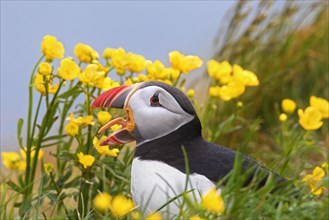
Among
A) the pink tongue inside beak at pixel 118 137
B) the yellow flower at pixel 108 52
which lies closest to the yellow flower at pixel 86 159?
the pink tongue inside beak at pixel 118 137

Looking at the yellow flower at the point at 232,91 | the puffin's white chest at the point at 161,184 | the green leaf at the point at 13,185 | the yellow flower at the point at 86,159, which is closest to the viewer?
the puffin's white chest at the point at 161,184

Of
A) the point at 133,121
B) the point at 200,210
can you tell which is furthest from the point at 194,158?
the point at 200,210

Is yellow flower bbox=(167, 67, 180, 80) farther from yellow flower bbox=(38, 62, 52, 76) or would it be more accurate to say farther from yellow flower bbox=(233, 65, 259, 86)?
yellow flower bbox=(38, 62, 52, 76)

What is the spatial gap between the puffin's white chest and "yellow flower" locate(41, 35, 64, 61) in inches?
39.4

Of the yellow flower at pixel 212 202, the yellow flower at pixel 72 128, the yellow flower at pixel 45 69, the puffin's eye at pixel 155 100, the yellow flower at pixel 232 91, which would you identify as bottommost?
the yellow flower at pixel 232 91

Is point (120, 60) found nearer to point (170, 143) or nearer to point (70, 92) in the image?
point (70, 92)

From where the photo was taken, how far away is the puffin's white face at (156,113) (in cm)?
349

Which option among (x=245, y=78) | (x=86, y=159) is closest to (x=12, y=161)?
(x=86, y=159)

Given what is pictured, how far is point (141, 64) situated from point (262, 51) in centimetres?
317

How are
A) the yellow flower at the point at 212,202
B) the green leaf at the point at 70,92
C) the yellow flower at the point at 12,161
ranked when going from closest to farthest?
the yellow flower at the point at 212,202
the green leaf at the point at 70,92
the yellow flower at the point at 12,161

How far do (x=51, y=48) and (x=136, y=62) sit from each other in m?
0.47

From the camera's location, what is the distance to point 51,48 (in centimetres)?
413

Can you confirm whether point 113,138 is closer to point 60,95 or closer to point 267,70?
point 60,95

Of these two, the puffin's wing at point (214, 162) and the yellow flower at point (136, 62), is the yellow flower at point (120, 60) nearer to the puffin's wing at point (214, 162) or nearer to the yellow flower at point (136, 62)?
the yellow flower at point (136, 62)
